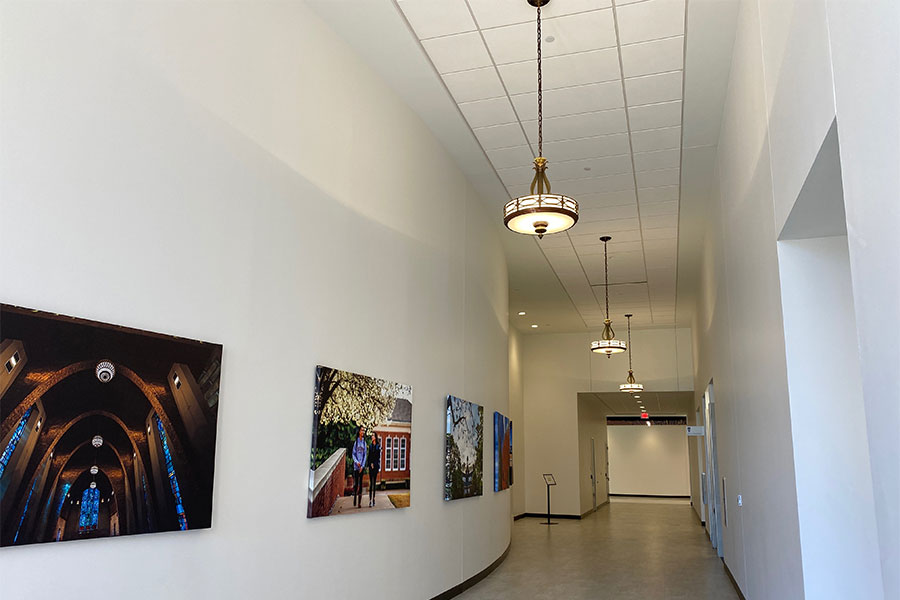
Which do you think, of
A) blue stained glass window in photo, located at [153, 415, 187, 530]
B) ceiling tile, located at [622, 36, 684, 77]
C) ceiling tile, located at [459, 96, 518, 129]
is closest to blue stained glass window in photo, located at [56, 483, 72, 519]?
blue stained glass window in photo, located at [153, 415, 187, 530]

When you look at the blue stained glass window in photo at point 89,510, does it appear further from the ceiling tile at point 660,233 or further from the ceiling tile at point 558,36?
the ceiling tile at point 660,233

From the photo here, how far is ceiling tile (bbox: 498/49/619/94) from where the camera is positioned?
6.81m

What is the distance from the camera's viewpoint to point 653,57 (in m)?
6.81

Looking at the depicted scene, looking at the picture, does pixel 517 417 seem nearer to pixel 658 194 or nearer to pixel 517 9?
pixel 658 194

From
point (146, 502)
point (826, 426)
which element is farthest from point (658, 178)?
point (146, 502)

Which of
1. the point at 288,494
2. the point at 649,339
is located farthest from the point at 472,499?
the point at 649,339

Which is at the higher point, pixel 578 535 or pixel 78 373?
pixel 78 373

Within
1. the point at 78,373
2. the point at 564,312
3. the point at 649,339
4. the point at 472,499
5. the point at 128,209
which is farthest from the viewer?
the point at 649,339

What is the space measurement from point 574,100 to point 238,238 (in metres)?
4.38

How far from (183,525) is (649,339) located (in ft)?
60.2

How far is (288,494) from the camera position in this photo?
5.12m

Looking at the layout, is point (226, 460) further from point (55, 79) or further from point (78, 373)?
point (55, 79)

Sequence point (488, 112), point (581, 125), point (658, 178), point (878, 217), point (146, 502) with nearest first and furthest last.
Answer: point (878, 217), point (146, 502), point (488, 112), point (581, 125), point (658, 178)

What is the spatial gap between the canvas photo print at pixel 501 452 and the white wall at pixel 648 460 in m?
24.8
